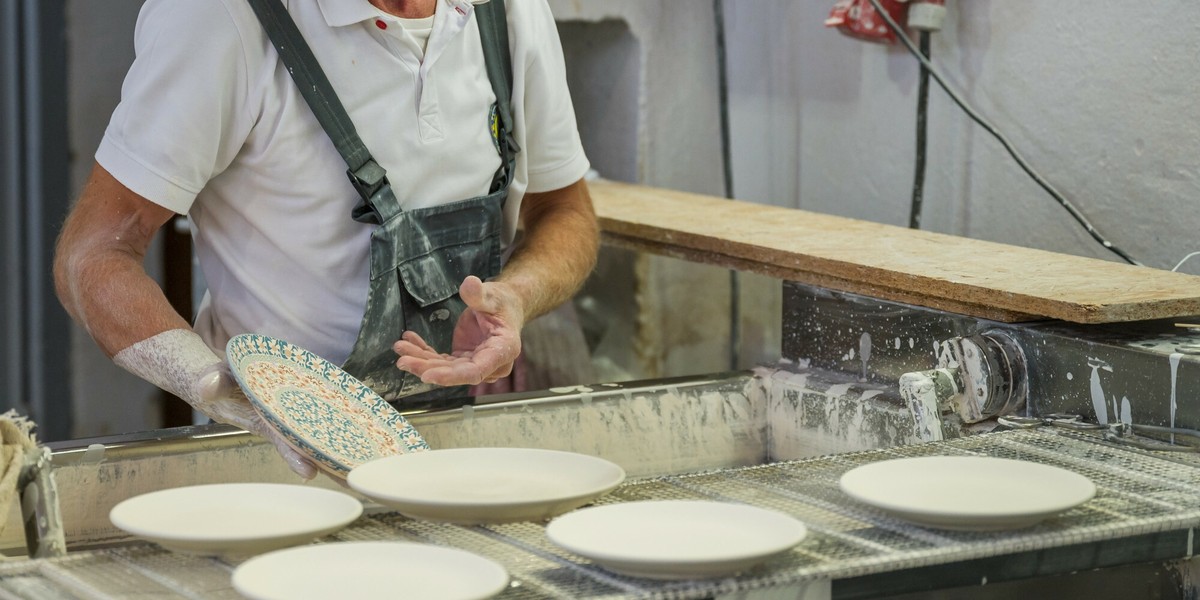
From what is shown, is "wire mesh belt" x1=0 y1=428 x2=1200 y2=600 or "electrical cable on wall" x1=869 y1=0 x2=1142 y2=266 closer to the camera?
"wire mesh belt" x1=0 y1=428 x2=1200 y2=600

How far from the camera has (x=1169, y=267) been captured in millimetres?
2076

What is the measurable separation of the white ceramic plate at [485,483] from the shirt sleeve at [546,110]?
2.63 feet

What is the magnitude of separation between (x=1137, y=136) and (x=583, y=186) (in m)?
0.87

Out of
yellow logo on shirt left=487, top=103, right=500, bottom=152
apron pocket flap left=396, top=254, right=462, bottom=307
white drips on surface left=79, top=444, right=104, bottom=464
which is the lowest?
white drips on surface left=79, top=444, right=104, bottom=464

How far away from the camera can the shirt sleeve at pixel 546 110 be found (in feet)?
6.27

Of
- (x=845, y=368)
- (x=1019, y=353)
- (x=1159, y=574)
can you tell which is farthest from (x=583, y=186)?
(x=1159, y=574)

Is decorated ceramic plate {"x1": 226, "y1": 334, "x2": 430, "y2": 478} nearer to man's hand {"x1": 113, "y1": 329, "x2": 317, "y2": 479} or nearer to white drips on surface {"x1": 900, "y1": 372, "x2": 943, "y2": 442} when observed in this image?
man's hand {"x1": 113, "y1": 329, "x2": 317, "y2": 479}

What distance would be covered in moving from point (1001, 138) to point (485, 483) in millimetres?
1469

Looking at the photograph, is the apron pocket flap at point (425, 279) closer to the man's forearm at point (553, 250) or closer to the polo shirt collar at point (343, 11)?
the man's forearm at point (553, 250)

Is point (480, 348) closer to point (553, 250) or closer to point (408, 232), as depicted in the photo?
point (408, 232)

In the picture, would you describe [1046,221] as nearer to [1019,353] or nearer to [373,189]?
[1019,353]

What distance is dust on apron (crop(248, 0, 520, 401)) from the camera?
5.41 ft

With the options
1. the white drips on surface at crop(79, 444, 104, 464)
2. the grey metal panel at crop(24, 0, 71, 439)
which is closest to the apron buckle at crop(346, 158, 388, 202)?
the white drips on surface at crop(79, 444, 104, 464)

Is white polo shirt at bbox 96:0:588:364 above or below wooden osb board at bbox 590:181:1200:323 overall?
above
